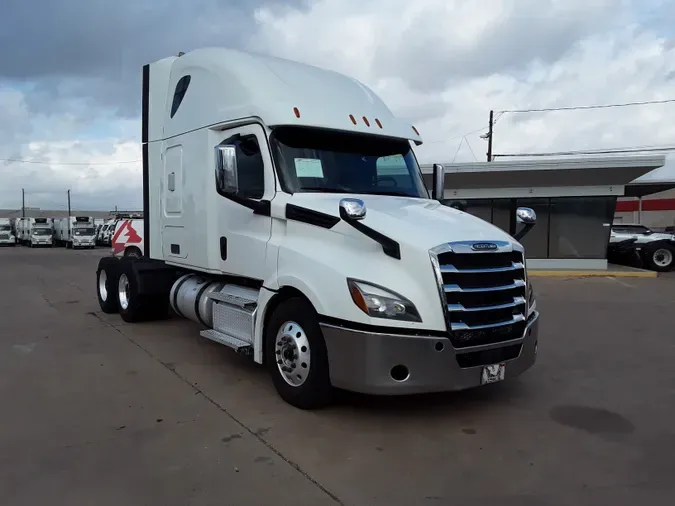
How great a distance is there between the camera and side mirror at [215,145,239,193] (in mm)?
5676

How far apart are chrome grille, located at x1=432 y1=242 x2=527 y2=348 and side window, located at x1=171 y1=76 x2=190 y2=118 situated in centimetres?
441

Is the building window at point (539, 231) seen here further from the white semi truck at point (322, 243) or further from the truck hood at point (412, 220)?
the truck hood at point (412, 220)

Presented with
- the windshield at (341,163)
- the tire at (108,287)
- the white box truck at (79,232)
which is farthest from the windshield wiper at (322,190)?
the white box truck at (79,232)

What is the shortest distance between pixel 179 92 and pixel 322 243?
3.68 metres

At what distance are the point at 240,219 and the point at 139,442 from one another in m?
2.48

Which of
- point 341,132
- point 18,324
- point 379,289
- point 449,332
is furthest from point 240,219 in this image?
point 18,324

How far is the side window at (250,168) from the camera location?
19.0 ft

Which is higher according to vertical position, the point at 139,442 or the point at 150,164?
the point at 150,164

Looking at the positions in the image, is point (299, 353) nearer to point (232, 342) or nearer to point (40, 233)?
point (232, 342)

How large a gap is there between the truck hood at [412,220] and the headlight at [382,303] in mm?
452

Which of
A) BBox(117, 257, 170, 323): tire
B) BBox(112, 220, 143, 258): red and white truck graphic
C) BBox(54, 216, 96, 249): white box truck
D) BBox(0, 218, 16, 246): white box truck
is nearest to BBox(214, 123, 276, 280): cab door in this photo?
BBox(117, 257, 170, 323): tire

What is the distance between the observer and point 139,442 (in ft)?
15.0

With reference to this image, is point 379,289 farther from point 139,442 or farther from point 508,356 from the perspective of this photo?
point 139,442

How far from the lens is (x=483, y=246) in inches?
191
